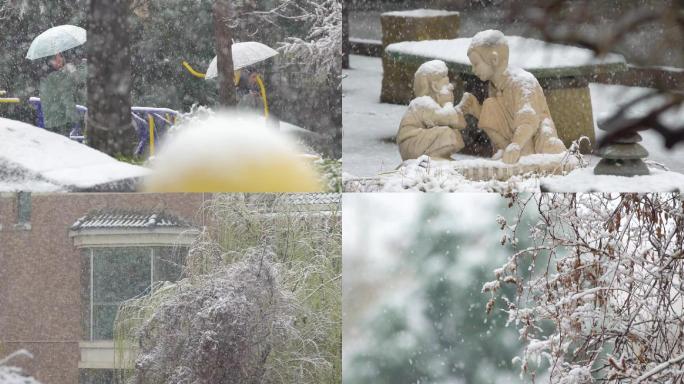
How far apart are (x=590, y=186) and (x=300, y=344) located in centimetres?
173

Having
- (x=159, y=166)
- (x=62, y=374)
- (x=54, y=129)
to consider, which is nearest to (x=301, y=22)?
(x=159, y=166)

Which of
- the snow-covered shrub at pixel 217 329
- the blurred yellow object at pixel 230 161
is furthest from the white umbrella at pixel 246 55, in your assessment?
the snow-covered shrub at pixel 217 329

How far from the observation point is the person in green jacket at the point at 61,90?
17.9 ft

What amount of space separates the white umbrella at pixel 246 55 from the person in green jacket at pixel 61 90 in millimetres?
675

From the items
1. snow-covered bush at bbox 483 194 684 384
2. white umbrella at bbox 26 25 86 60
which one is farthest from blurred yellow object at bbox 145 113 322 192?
snow-covered bush at bbox 483 194 684 384

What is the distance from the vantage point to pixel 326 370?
563cm

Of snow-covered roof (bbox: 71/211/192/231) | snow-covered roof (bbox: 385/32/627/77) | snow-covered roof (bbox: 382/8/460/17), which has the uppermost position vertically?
snow-covered roof (bbox: 382/8/460/17)

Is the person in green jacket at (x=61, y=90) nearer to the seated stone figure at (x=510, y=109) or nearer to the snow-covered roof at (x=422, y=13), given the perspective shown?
the snow-covered roof at (x=422, y=13)

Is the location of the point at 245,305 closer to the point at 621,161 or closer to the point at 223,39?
the point at 223,39

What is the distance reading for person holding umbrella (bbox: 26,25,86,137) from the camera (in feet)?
17.8

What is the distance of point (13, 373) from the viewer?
5535 mm

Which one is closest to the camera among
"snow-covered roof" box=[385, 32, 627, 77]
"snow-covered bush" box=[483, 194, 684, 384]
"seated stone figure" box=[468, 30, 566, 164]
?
"snow-covered bush" box=[483, 194, 684, 384]

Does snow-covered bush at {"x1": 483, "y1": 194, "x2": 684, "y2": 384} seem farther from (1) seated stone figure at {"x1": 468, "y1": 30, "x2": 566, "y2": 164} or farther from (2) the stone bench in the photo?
(2) the stone bench

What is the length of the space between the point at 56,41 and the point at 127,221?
1.01m
